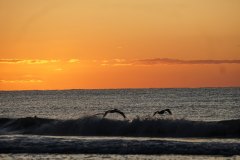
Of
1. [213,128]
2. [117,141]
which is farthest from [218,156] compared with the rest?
[213,128]

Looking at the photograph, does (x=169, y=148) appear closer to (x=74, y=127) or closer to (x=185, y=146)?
(x=185, y=146)

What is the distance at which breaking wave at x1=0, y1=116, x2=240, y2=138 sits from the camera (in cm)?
3900

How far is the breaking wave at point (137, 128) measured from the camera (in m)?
39.0

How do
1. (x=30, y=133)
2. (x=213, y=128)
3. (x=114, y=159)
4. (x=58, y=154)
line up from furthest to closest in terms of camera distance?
(x=30, y=133), (x=213, y=128), (x=58, y=154), (x=114, y=159)

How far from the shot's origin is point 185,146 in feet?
94.7

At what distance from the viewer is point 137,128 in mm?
40594

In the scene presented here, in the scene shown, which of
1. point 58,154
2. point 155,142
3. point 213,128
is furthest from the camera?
point 213,128

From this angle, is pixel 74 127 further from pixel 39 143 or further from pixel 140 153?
pixel 140 153

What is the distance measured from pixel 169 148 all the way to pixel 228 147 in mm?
2932

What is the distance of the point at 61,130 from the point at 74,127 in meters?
1.00

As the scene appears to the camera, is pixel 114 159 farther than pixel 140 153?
No

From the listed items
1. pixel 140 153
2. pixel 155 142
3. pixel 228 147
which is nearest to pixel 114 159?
pixel 140 153

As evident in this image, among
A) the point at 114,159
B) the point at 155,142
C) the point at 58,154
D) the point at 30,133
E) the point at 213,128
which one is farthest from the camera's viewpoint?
the point at 30,133

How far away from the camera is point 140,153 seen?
90.2 ft
